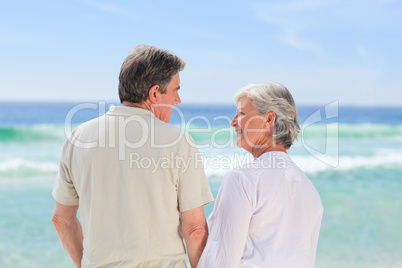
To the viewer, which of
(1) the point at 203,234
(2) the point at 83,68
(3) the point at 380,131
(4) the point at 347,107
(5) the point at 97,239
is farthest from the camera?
(2) the point at 83,68

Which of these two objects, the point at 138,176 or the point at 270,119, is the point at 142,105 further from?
the point at 270,119

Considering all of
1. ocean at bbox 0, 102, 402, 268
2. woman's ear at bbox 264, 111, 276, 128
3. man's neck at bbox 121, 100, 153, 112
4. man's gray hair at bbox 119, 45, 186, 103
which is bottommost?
ocean at bbox 0, 102, 402, 268

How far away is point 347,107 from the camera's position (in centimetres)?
2798

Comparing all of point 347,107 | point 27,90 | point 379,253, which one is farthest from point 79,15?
point 379,253

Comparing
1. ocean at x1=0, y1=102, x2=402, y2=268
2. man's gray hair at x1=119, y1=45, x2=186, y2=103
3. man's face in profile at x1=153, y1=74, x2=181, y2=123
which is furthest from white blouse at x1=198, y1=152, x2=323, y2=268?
ocean at x1=0, y1=102, x2=402, y2=268

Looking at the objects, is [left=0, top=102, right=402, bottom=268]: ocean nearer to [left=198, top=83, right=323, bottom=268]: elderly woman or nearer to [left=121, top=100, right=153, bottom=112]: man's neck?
[left=121, top=100, right=153, bottom=112]: man's neck

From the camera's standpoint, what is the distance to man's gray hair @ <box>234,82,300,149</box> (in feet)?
5.41

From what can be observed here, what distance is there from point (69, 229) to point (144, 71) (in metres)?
0.75

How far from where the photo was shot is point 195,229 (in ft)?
4.95

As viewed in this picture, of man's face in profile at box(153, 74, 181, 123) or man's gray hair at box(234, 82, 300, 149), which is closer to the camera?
man's face in profile at box(153, 74, 181, 123)

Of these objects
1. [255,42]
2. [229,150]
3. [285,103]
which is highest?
[255,42]

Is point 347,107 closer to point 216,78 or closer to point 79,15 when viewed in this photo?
point 216,78

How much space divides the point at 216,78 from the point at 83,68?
1085 cm

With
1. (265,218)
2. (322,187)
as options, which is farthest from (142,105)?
(322,187)
